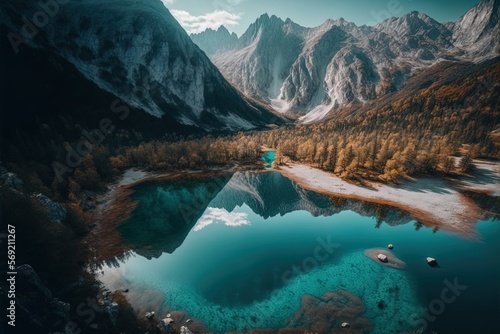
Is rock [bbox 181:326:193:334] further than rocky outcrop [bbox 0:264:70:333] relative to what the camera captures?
Yes

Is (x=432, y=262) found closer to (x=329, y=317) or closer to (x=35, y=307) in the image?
(x=329, y=317)

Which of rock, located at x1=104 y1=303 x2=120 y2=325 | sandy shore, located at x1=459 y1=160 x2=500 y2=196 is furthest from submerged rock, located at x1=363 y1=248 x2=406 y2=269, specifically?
sandy shore, located at x1=459 y1=160 x2=500 y2=196

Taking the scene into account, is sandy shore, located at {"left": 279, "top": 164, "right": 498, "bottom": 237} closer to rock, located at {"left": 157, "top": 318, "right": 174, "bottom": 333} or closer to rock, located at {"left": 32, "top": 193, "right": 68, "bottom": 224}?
rock, located at {"left": 157, "top": 318, "right": 174, "bottom": 333}

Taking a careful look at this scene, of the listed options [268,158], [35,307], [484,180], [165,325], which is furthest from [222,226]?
[484,180]

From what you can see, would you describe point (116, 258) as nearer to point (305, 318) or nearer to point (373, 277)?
point (305, 318)

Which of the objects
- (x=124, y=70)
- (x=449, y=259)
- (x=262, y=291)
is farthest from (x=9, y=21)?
(x=449, y=259)

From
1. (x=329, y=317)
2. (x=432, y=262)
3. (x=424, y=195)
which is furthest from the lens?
(x=424, y=195)

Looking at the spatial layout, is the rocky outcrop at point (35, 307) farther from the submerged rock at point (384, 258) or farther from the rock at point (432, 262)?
the rock at point (432, 262)
